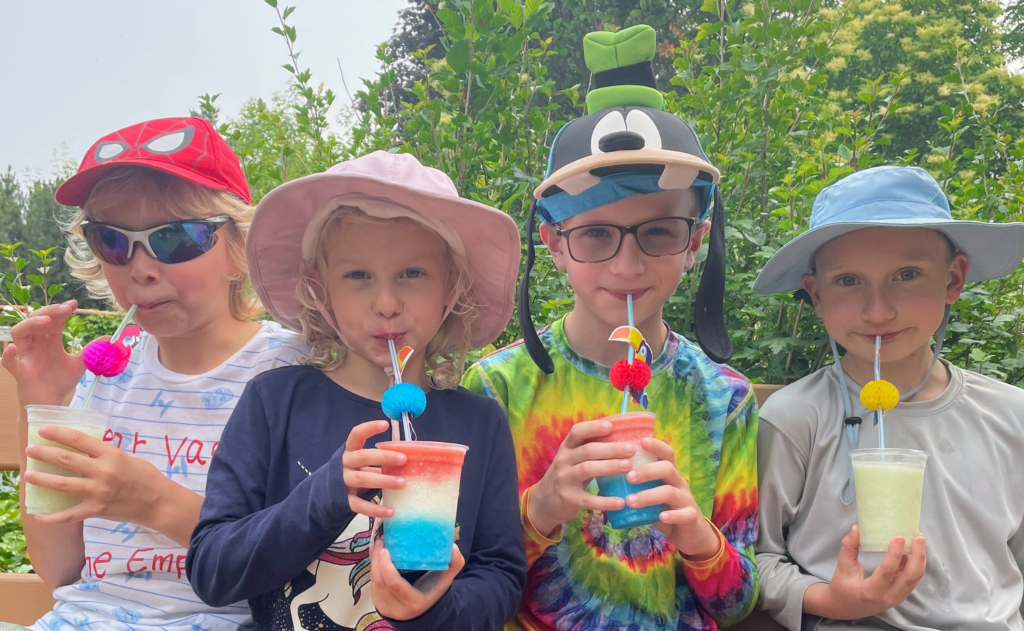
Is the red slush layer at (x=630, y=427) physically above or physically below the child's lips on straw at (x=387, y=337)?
below

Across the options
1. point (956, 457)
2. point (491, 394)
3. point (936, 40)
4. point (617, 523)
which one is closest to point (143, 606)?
point (491, 394)

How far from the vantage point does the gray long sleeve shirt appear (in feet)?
7.14

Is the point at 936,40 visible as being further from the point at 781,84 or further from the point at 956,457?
the point at 956,457

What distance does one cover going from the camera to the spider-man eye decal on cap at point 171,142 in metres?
2.25

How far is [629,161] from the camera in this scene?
6.78 ft

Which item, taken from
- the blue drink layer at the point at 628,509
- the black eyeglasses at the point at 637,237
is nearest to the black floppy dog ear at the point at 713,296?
the black eyeglasses at the point at 637,237

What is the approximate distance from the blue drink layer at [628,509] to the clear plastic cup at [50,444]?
128 cm

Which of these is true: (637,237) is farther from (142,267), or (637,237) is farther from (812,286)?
(142,267)

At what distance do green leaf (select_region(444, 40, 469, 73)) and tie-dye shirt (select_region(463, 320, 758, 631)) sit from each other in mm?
1200

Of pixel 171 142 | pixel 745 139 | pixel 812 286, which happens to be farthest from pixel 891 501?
pixel 171 142

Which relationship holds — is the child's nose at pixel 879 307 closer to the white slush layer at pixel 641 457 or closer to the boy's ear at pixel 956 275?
the boy's ear at pixel 956 275

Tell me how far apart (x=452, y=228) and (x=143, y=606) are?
1.34 metres

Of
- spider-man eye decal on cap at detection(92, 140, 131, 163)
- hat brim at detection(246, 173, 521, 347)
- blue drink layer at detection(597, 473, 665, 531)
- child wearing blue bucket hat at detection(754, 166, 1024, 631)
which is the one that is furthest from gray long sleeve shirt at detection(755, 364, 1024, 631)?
spider-man eye decal on cap at detection(92, 140, 131, 163)

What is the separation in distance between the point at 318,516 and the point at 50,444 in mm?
784
